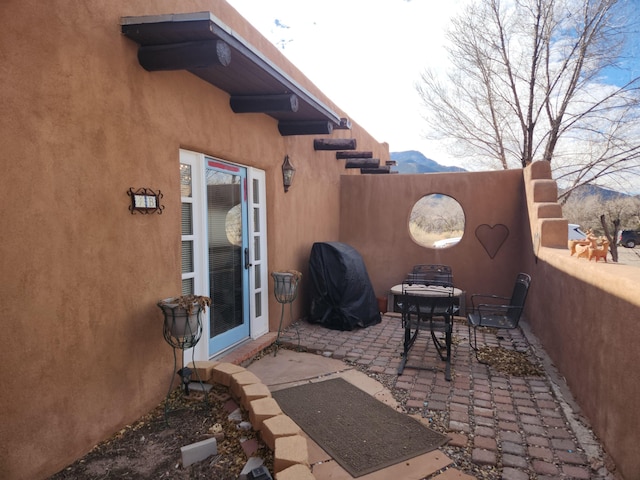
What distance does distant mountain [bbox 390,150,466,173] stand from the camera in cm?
5641

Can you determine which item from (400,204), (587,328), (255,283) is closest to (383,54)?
(400,204)

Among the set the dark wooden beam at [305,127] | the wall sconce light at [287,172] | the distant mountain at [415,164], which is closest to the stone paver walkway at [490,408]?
the wall sconce light at [287,172]

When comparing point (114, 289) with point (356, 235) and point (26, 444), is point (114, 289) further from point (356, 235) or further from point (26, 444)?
point (356, 235)

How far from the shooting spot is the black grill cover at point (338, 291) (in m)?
5.64

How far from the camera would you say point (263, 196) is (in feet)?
16.8

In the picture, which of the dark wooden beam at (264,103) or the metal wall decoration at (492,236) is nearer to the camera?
the dark wooden beam at (264,103)

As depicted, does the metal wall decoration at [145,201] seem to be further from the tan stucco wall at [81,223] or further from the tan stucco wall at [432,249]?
the tan stucco wall at [432,249]

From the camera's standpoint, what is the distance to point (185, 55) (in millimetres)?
2822

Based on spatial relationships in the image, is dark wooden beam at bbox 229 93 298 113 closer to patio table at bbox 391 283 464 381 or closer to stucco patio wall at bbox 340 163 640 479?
patio table at bbox 391 283 464 381

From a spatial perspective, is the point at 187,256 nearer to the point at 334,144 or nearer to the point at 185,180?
the point at 185,180

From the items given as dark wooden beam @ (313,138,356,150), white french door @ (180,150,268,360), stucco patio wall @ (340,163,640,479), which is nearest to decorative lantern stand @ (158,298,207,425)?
white french door @ (180,150,268,360)

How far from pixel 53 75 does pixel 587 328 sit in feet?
13.5

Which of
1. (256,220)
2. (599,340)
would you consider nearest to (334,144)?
(256,220)

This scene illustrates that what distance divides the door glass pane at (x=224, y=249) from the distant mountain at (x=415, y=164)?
5244 centimetres
